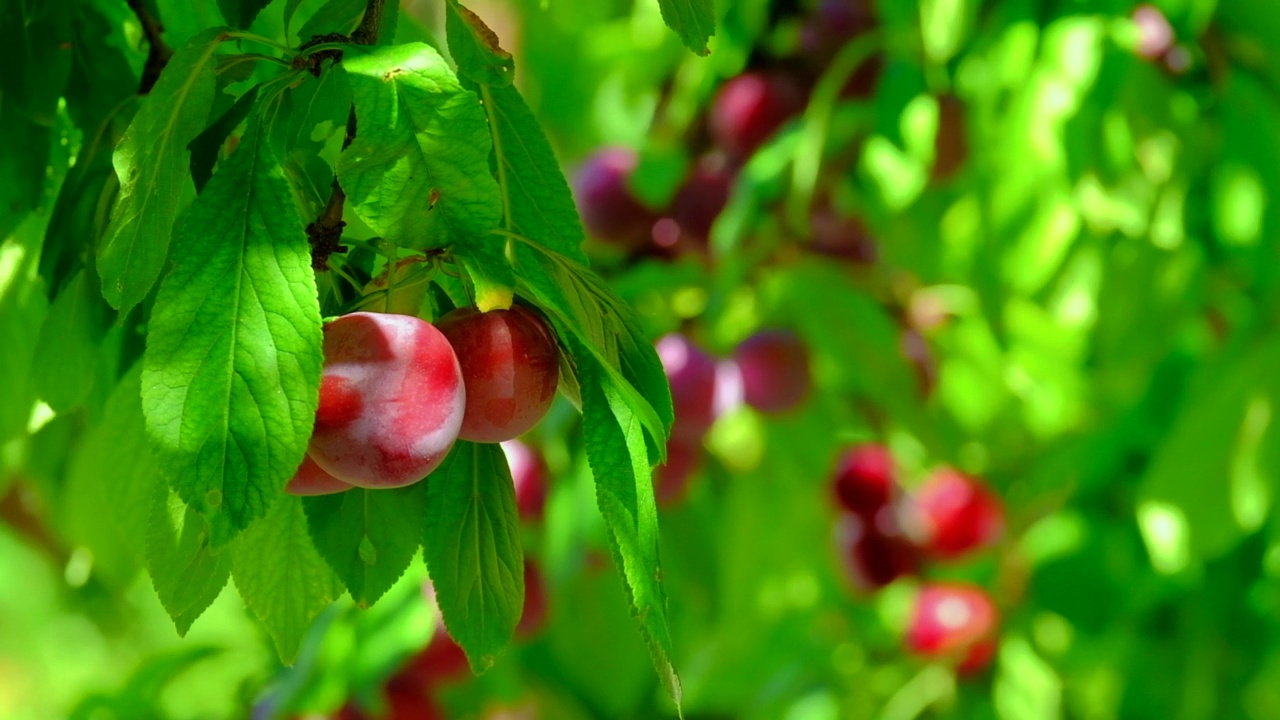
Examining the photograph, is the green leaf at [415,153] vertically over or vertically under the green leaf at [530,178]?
over

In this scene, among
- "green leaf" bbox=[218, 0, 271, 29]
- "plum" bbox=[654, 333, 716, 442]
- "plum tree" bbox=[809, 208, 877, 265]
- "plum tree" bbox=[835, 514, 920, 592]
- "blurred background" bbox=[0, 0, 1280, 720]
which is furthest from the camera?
"plum tree" bbox=[835, 514, 920, 592]

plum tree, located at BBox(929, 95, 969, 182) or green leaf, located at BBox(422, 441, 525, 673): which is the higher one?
green leaf, located at BBox(422, 441, 525, 673)

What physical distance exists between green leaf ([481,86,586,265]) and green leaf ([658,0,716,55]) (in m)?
0.04

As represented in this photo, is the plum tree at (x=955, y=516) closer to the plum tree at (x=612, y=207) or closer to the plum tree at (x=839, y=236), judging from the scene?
the plum tree at (x=839, y=236)

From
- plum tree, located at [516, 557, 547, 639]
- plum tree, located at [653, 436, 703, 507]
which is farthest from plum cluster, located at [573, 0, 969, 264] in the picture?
plum tree, located at [516, 557, 547, 639]

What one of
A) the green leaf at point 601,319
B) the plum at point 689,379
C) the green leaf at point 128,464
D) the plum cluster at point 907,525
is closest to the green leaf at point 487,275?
the green leaf at point 601,319

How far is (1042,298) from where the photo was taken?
963 millimetres

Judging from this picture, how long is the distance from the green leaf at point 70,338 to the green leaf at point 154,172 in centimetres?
9

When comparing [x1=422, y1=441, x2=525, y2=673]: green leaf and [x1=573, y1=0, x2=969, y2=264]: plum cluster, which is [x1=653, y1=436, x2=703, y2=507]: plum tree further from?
[x1=422, y1=441, x2=525, y2=673]: green leaf

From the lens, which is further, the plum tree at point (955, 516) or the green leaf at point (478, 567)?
the plum tree at point (955, 516)

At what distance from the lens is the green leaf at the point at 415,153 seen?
31 cm

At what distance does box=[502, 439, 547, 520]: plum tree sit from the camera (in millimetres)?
1018

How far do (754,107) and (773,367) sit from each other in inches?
7.2

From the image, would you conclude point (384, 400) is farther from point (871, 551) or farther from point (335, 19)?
point (871, 551)
